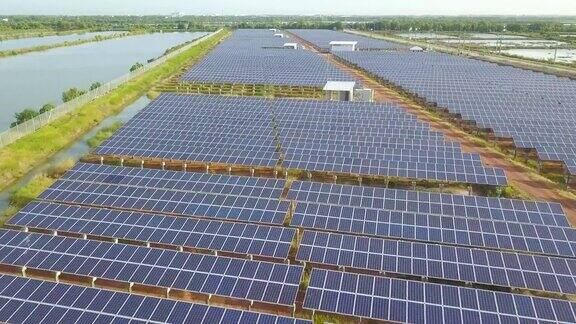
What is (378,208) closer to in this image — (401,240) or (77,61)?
(401,240)

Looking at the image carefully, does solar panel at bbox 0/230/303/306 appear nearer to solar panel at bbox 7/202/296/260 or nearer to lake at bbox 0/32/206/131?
solar panel at bbox 7/202/296/260

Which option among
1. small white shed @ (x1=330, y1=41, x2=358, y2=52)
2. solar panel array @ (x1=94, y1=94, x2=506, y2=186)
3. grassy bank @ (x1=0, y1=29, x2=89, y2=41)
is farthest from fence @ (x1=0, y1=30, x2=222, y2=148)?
grassy bank @ (x1=0, y1=29, x2=89, y2=41)

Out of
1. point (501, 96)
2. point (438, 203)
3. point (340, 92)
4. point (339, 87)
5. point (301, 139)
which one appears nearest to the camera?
point (438, 203)

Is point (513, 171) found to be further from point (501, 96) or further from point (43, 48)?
point (43, 48)

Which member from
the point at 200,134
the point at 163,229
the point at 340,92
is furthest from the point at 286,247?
the point at 340,92

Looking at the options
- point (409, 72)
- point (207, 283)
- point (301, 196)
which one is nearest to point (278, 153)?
point (301, 196)
